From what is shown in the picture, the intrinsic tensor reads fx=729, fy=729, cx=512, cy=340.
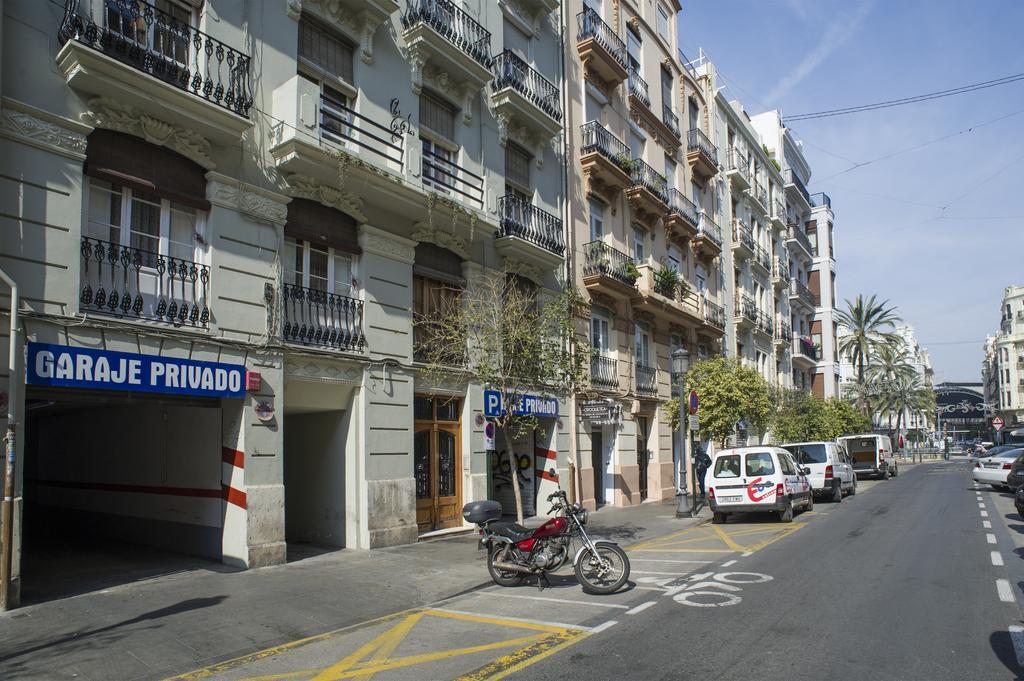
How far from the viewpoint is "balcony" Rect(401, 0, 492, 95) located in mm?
14969

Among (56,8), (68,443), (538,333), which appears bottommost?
(68,443)

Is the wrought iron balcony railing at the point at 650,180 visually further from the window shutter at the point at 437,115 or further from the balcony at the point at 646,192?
the window shutter at the point at 437,115

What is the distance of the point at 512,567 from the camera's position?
388 inches

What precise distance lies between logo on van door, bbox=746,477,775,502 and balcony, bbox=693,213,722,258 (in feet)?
47.5

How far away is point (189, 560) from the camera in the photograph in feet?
37.1

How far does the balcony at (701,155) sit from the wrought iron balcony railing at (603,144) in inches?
283

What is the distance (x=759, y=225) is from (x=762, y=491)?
26675 millimetres

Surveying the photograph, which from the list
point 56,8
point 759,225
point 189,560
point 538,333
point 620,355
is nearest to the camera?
point 56,8

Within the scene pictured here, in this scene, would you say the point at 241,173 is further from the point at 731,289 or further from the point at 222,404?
the point at 731,289

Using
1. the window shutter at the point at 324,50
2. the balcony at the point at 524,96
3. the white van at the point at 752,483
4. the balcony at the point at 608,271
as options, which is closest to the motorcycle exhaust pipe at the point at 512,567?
the white van at the point at 752,483

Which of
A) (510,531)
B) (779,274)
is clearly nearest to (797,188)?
(779,274)

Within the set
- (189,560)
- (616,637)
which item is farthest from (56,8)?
(616,637)

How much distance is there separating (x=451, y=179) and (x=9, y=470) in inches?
411

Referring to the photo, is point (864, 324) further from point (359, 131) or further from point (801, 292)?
point (359, 131)
